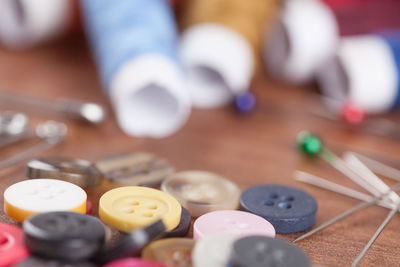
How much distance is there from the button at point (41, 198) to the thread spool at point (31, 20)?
889mm

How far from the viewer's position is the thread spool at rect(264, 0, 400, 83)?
1.49m

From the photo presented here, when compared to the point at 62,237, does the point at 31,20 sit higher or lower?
higher

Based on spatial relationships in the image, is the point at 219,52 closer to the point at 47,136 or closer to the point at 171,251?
the point at 47,136

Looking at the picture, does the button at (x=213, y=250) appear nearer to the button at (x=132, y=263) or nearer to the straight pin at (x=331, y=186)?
the button at (x=132, y=263)

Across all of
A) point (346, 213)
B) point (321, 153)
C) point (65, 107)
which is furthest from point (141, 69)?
point (346, 213)

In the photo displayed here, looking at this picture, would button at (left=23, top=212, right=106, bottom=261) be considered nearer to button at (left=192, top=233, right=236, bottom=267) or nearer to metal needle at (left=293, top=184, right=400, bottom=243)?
button at (left=192, top=233, right=236, bottom=267)

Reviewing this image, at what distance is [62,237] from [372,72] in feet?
3.19

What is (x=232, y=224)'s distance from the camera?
2.40ft

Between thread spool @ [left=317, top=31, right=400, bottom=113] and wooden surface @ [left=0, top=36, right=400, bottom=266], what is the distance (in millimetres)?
112

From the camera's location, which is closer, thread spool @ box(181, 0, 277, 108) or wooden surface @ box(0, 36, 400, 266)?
wooden surface @ box(0, 36, 400, 266)

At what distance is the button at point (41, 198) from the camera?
0.69m

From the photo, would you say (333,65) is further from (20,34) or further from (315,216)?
(20,34)

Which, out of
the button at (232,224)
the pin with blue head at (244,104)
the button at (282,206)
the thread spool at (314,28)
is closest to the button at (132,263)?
the button at (232,224)

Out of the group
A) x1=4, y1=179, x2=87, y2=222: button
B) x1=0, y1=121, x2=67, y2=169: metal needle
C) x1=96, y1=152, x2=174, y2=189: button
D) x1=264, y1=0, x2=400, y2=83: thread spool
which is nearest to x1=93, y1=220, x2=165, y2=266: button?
x1=4, y1=179, x2=87, y2=222: button
